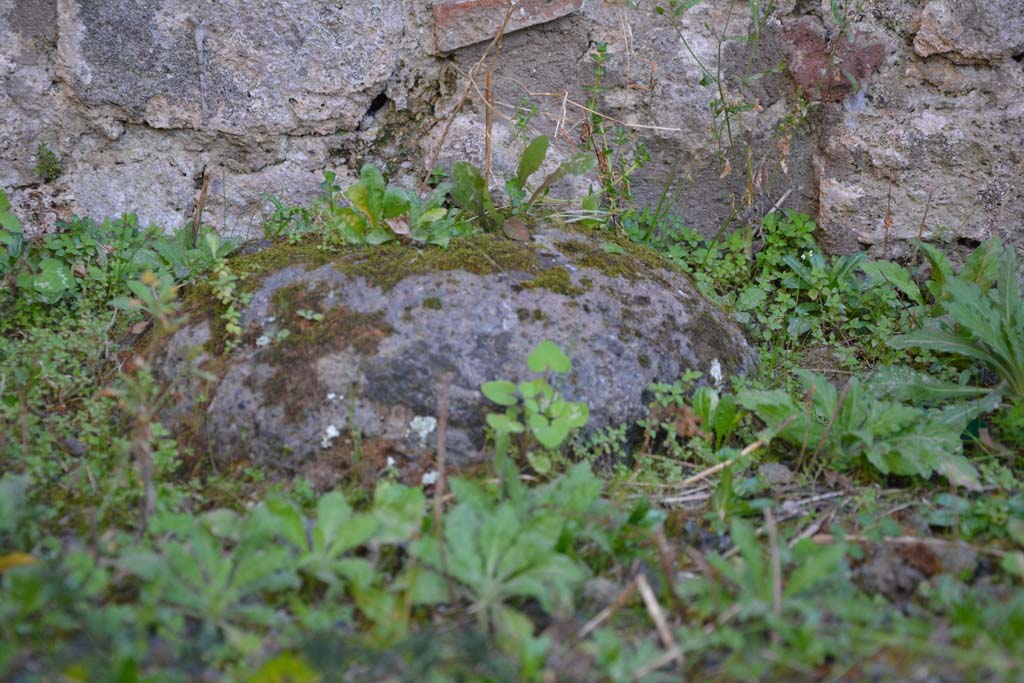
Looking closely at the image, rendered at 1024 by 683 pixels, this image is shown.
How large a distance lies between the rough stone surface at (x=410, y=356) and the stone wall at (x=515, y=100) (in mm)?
826

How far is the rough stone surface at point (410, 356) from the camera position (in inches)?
82.9

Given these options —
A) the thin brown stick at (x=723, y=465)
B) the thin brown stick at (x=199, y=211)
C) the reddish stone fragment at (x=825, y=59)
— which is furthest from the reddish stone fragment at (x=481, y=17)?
the thin brown stick at (x=723, y=465)

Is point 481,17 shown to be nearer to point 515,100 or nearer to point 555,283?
point 515,100

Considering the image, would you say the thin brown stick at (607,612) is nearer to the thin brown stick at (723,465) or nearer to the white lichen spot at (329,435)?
the thin brown stick at (723,465)

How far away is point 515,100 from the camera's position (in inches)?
121

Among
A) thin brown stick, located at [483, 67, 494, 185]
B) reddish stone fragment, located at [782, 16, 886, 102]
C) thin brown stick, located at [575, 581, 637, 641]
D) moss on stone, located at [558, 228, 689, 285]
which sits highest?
reddish stone fragment, located at [782, 16, 886, 102]

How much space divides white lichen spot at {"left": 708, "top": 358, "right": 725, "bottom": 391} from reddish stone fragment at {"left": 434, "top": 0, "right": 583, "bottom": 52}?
1.37 m

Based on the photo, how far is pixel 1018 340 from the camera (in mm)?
2383

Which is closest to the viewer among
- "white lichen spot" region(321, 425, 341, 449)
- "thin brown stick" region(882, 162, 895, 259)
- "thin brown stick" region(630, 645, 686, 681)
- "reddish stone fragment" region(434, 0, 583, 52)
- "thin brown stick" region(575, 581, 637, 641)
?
"thin brown stick" region(630, 645, 686, 681)

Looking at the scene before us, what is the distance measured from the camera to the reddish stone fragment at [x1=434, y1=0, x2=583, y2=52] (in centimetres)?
290

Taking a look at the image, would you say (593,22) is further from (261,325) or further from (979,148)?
(261,325)

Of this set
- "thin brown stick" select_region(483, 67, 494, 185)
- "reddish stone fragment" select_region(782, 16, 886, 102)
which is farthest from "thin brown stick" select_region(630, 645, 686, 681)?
"reddish stone fragment" select_region(782, 16, 886, 102)

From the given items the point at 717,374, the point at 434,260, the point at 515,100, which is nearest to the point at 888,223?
the point at 717,374

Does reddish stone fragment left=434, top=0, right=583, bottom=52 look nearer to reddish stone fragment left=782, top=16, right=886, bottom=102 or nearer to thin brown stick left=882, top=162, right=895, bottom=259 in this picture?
reddish stone fragment left=782, top=16, right=886, bottom=102
